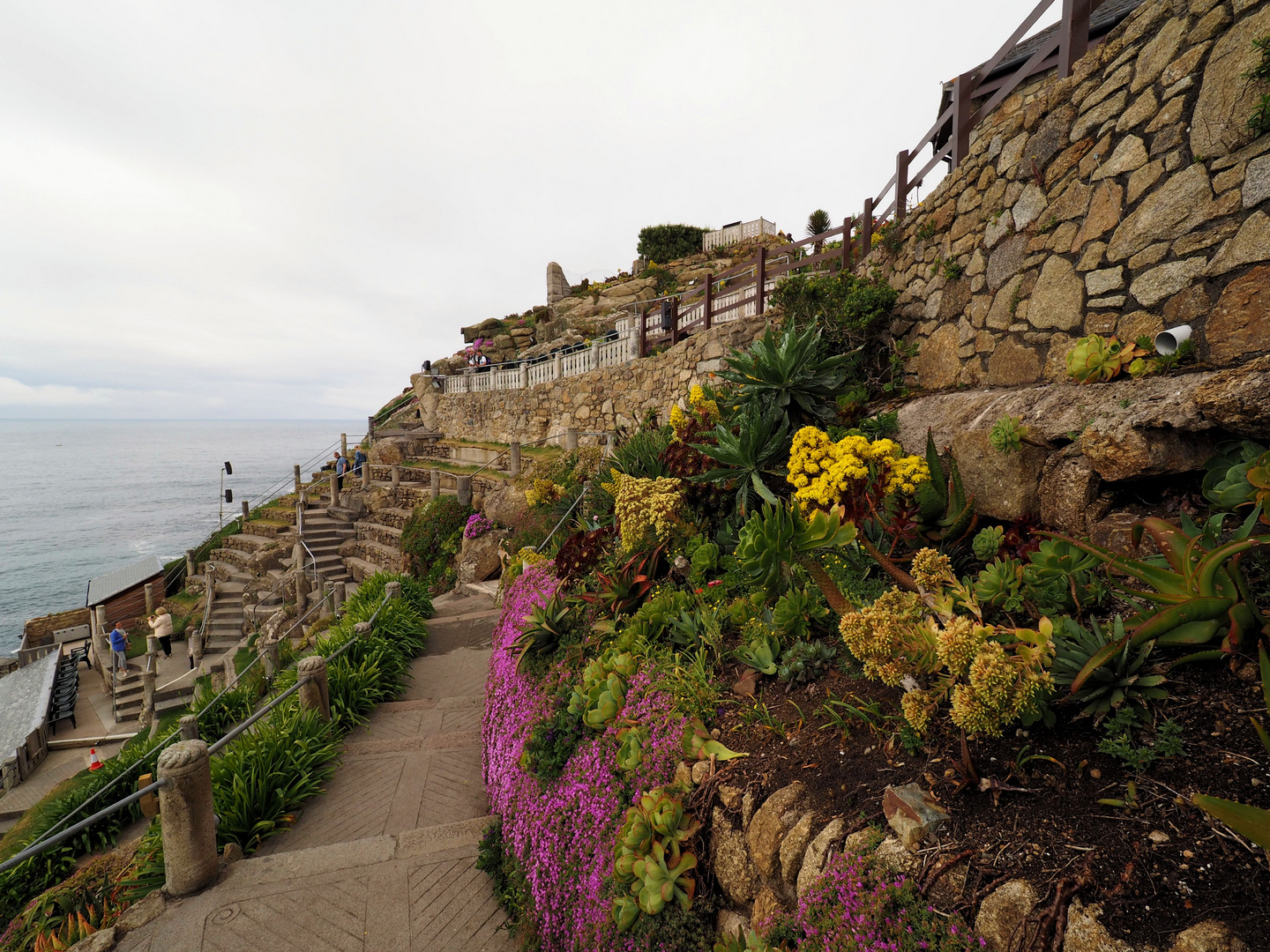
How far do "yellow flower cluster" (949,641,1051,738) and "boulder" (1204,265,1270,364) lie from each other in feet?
7.61

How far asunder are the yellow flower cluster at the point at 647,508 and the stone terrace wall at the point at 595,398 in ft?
8.88

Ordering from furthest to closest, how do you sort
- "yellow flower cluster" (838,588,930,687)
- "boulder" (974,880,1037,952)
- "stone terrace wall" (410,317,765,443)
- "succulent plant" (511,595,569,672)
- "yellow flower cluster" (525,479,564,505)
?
"yellow flower cluster" (525,479,564,505) < "stone terrace wall" (410,317,765,443) < "succulent plant" (511,595,569,672) < "yellow flower cluster" (838,588,930,687) < "boulder" (974,880,1037,952)

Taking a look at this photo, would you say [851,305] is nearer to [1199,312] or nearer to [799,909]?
[1199,312]

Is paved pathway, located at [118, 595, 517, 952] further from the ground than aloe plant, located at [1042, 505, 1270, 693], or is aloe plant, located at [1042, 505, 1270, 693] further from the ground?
aloe plant, located at [1042, 505, 1270, 693]

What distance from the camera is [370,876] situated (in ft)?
10.7

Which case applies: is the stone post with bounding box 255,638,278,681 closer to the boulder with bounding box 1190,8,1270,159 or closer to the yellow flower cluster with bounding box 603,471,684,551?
the yellow flower cluster with bounding box 603,471,684,551

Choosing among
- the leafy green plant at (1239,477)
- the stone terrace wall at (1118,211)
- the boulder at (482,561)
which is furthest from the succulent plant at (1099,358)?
the boulder at (482,561)

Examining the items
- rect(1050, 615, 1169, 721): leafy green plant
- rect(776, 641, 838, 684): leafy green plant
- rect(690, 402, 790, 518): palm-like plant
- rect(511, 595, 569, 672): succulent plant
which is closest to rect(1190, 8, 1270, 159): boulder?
rect(690, 402, 790, 518): palm-like plant

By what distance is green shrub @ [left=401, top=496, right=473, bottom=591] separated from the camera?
1209 centimetres

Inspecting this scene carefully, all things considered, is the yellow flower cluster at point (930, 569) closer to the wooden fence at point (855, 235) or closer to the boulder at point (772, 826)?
the boulder at point (772, 826)

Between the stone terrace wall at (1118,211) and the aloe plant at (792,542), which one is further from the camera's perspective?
the stone terrace wall at (1118,211)

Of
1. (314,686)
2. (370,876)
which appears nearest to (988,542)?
(370,876)

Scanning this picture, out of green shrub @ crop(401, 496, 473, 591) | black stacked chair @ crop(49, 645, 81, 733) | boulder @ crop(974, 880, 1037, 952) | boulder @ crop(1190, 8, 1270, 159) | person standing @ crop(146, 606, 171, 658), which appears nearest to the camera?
boulder @ crop(974, 880, 1037, 952)

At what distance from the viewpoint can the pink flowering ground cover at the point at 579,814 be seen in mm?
2582
